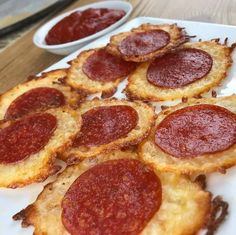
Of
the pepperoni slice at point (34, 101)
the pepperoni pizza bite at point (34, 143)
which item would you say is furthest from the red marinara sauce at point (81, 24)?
the pepperoni pizza bite at point (34, 143)

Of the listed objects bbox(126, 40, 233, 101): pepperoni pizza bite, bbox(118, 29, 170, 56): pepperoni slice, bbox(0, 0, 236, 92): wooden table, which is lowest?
bbox(0, 0, 236, 92): wooden table

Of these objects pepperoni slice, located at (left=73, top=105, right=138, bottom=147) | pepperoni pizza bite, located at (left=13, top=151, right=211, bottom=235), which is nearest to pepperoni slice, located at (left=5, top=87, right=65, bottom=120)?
pepperoni slice, located at (left=73, top=105, right=138, bottom=147)

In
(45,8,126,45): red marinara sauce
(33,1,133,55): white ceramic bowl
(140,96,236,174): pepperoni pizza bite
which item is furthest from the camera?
(45,8,126,45): red marinara sauce

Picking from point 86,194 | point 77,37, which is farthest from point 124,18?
point 86,194

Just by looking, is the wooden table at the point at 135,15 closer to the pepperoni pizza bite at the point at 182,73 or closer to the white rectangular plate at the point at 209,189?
the white rectangular plate at the point at 209,189

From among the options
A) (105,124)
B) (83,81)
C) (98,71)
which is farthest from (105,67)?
(105,124)

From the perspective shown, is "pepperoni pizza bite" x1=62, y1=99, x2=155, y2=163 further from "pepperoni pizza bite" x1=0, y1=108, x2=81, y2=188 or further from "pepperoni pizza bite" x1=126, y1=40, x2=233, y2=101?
"pepperoni pizza bite" x1=126, y1=40, x2=233, y2=101
